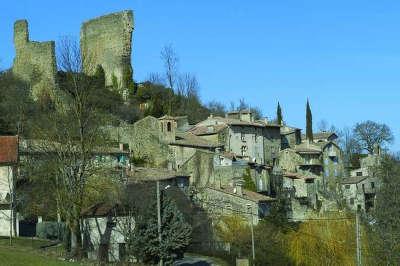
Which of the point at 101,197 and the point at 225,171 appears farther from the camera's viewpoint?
the point at 225,171

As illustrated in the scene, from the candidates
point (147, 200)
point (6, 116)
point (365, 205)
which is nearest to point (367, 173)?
point (365, 205)

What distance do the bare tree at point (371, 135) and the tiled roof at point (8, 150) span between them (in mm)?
72243

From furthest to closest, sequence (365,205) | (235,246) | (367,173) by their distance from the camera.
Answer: (367,173) < (365,205) < (235,246)

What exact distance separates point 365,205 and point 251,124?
17.7 meters

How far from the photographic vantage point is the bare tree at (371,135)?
114 metres

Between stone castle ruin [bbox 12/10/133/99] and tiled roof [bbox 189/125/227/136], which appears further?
tiled roof [bbox 189/125/227/136]

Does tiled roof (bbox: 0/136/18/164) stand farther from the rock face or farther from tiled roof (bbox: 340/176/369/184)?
tiled roof (bbox: 340/176/369/184)

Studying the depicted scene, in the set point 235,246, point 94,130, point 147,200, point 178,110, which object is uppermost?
point 178,110

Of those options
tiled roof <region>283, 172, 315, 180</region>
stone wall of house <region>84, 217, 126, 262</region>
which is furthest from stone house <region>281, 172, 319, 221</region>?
stone wall of house <region>84, 217, 126, 262</region>

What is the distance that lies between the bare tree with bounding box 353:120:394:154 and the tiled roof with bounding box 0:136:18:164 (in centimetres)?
7224

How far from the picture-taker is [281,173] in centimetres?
7925

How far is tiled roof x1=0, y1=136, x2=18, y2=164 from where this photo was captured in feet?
162

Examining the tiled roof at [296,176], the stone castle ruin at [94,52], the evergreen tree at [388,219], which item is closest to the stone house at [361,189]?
the tiled roof at [296,176]

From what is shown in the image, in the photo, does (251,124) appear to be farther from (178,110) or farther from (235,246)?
(235,246)
